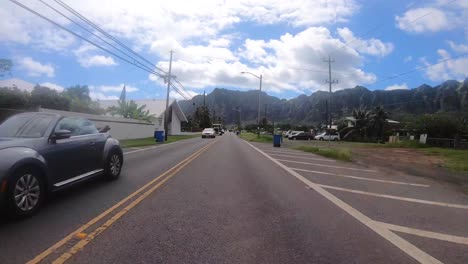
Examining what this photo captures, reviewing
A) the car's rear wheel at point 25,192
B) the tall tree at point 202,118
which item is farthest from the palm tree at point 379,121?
the car's rear wheel at point 25,192

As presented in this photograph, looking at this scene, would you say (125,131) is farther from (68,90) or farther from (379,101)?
(379,101)

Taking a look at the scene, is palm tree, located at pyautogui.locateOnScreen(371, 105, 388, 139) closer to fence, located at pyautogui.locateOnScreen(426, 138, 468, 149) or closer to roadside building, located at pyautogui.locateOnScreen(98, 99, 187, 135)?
fence, located at pyautogui.locateOnScreen(426, 138, 468, 149)

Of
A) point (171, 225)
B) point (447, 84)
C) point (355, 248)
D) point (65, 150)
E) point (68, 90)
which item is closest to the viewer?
point (355, 248)

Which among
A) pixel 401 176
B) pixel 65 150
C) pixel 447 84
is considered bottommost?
pixel 401 176

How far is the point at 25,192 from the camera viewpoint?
589 centimetres

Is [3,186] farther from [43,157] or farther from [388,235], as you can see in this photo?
[388,235]

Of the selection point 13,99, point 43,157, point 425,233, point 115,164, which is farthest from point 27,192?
point 13,99

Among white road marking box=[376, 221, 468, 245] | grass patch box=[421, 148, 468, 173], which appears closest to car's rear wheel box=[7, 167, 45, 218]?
white road marking box=[376, 221, 468, 245]

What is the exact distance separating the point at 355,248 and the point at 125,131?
116 ft

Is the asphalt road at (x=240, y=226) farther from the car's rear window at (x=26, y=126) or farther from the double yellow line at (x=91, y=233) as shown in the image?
the car's rear window at (x=26, y=126)

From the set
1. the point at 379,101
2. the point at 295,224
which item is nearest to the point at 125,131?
the point at 295,224

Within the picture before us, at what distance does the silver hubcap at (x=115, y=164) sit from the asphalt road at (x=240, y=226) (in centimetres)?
30

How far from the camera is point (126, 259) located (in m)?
4.34

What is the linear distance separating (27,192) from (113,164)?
373cm
